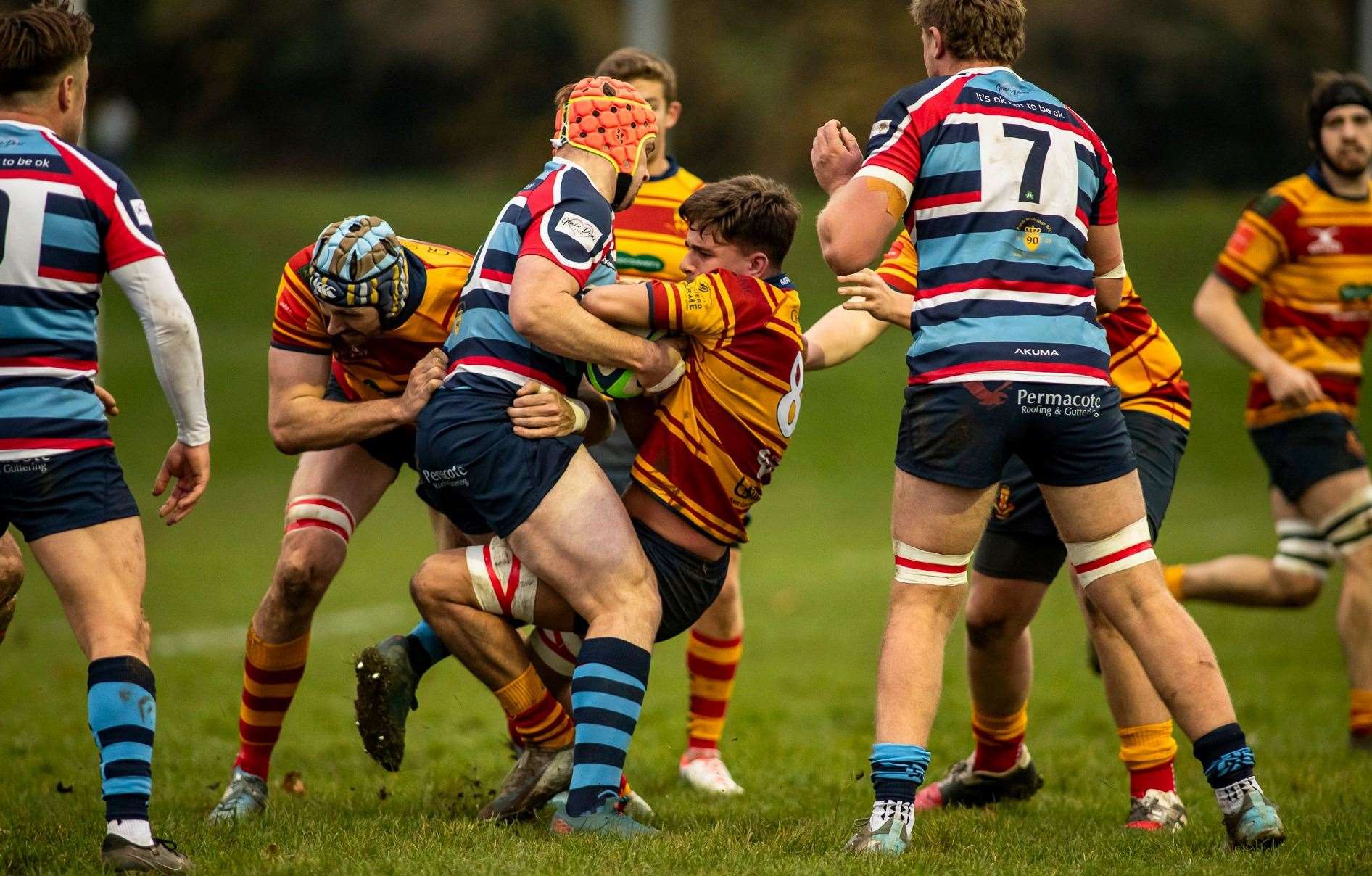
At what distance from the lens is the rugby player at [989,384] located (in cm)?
431

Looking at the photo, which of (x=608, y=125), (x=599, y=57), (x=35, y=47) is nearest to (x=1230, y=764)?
(x=608, y=125)

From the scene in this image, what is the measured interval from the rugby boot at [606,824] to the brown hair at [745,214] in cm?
177

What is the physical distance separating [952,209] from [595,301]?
43.0 inches

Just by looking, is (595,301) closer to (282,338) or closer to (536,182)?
(536,182)

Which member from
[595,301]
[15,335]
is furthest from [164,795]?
[595,301]

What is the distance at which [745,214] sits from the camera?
4789mm

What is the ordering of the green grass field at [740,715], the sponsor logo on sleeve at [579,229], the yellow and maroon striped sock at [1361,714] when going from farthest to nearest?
the yellow and maroon striped sock at [1361,714]
the sponsor logo on sleeve at [579,229]
the green grass field at [740,715]

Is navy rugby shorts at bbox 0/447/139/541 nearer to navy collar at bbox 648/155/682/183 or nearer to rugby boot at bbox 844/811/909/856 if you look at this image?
rugby boot at bbox 844/811/909/856

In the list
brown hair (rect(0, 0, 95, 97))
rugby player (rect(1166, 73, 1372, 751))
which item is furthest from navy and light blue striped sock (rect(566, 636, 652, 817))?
rugby player (rect(1166, 73, 1372, 751))

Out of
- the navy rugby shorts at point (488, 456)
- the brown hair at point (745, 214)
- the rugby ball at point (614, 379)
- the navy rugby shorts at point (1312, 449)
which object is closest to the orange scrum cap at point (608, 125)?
the brown hair at point (745, 214)

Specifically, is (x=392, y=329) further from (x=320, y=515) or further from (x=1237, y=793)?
(x=1237, y=793)

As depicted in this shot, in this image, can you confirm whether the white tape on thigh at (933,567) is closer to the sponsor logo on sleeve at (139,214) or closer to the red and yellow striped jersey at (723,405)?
the red and yellow striped jersey at (723,405)

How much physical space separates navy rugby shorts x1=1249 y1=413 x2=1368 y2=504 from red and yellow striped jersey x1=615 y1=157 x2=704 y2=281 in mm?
2911

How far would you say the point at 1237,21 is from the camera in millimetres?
33531
